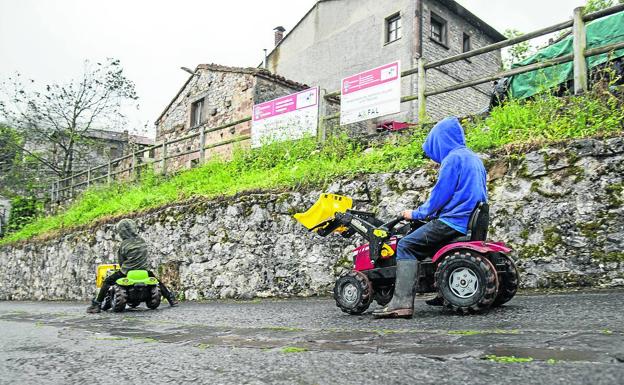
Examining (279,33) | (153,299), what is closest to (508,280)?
(153,299)

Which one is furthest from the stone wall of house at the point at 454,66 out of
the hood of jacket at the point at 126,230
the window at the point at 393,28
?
the hood of jacket at the point at 126,230

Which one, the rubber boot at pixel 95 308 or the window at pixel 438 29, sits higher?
the window at pixel 438 29

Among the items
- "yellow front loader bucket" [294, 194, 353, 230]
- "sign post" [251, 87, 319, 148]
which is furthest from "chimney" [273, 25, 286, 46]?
"yellow front loader bucket" [294, 194, 353, 230]

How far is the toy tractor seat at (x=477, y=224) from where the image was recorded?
4578 millimetres

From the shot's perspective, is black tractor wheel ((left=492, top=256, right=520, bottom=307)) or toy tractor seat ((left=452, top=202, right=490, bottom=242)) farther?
black tractor wheel ((left=492, top=256, right=520, bottom=307))

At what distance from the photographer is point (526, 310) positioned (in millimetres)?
4480

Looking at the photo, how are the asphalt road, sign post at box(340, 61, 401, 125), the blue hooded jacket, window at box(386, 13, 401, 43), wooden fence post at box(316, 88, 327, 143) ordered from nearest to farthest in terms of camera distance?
1. the asphalt road
2. the blue hooded jacket
3. sign post at box(340, 61, 401, 125)
4. wooden fence post at box(316, 88, 327, 143)
5. window at box(386, 13, 401, 43)

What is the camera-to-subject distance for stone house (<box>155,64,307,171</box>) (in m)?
21.2

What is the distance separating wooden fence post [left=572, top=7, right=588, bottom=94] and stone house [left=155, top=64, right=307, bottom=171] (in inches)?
533

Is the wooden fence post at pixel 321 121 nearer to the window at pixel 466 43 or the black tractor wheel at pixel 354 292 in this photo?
the black tractor wheel at pixel 354 292

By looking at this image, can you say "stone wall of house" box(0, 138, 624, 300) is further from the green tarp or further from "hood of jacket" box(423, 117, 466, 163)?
the green tarp

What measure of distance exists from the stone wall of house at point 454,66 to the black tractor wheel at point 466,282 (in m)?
17.1

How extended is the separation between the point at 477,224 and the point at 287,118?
30.0ft

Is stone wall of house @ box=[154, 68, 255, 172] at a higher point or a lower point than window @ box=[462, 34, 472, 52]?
lower
